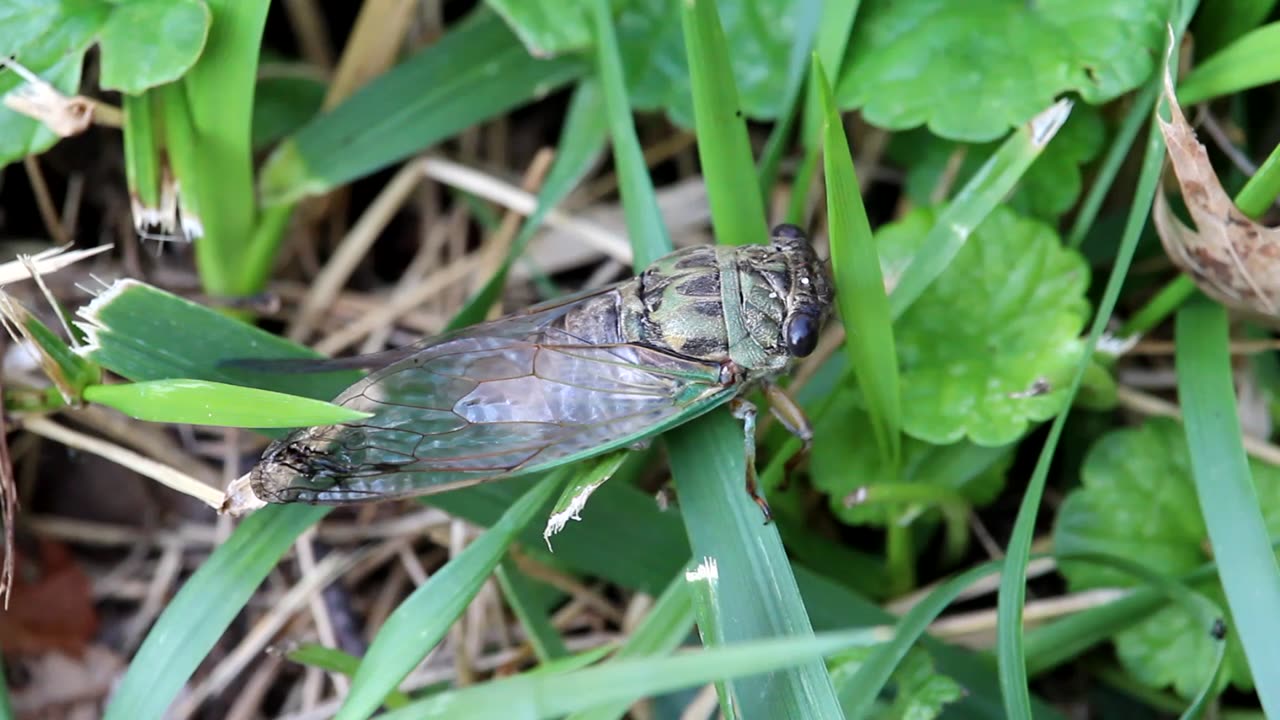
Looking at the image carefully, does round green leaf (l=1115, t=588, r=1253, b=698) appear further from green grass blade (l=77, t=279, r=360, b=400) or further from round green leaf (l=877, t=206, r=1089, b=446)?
green grass blade (l=77, t=279, r=360, b=400)

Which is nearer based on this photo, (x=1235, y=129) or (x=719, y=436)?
(x=719, y=436)

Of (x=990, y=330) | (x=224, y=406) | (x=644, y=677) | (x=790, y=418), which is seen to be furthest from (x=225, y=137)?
(x=990, y=330)

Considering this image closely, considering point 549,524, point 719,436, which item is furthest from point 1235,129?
point 549,524

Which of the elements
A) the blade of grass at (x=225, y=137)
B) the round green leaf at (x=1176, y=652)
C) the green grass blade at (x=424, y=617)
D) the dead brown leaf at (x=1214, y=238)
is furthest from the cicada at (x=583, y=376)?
the round green leaf at (x=1176, y=652)

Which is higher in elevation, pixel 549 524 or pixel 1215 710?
pixel 549 524

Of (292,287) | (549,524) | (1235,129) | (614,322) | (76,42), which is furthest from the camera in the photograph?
(292,287)

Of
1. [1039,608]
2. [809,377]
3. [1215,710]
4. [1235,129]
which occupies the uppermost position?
[1235,129]

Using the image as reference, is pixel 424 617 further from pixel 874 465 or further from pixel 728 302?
pixel 874 465

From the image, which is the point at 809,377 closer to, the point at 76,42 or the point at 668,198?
the point at 668,198
